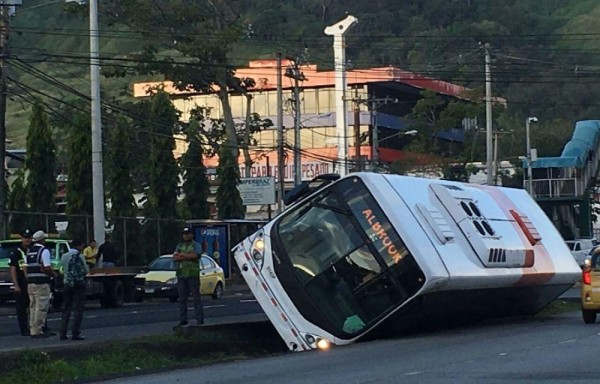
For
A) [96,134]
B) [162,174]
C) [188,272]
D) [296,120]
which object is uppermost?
[296,120]

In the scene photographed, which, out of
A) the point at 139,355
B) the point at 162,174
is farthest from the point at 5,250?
the point at 162,174

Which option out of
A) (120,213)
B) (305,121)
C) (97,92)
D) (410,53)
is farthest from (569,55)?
(97,92)

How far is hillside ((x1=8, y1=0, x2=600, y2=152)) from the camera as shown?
110 meters

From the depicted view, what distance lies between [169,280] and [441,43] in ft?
295

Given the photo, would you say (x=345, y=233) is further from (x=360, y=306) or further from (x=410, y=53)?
(x=410, y=53)

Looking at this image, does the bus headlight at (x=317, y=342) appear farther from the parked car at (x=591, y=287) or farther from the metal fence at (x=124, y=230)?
the metal fence at (x=124, y=230)

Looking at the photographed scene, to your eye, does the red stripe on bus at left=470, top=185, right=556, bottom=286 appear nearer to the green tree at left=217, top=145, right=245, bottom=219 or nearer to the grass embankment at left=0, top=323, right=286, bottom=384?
the grass embankment at left=0, top=323, right=286, bottom=384

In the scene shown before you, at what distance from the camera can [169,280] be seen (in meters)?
37.7

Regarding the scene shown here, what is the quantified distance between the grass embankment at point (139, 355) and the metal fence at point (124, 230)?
69.7 feet

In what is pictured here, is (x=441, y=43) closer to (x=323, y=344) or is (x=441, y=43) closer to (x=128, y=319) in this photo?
(x=128, y=319)

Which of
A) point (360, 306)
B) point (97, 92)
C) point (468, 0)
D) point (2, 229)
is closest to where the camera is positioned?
point (360, 306)

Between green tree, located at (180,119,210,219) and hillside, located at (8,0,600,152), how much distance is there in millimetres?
34532

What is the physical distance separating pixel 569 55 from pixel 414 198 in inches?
4467

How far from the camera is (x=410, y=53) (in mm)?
126625
